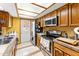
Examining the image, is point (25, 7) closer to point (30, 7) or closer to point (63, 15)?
point (30, 7)

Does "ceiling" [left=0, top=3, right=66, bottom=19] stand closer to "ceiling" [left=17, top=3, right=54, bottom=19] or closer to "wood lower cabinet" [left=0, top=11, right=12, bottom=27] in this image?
"ceiling" [left=17, top=3, right=54, bottom=19]

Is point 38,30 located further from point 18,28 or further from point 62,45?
point 62,45

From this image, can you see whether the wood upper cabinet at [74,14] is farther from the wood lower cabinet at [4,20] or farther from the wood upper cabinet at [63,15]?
the wood lower cabinet at [4,20]

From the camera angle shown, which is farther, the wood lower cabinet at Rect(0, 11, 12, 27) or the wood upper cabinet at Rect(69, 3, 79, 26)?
the wood lower cabinet at Rect(0, 11, 12, 27)

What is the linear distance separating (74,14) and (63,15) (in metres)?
0.33

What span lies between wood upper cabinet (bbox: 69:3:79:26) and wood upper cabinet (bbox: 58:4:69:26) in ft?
0.35

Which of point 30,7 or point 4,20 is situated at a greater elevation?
point 30,7

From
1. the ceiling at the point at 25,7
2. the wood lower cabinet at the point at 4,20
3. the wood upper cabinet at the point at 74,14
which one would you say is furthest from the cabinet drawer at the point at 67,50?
the wood lower cabinet at the point at 4,20

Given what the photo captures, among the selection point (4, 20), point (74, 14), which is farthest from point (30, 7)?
point (74, 14)

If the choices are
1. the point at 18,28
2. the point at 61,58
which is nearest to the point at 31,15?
the point at 18,28

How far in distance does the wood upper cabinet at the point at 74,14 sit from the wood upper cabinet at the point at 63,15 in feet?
0.35

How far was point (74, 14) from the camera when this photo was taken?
4.92 ft

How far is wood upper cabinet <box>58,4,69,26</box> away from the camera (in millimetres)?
1701

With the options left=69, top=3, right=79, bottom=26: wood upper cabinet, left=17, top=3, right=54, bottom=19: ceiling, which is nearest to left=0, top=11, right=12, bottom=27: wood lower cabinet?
left=17, top=3, right=54, bottom=19: ceiling
